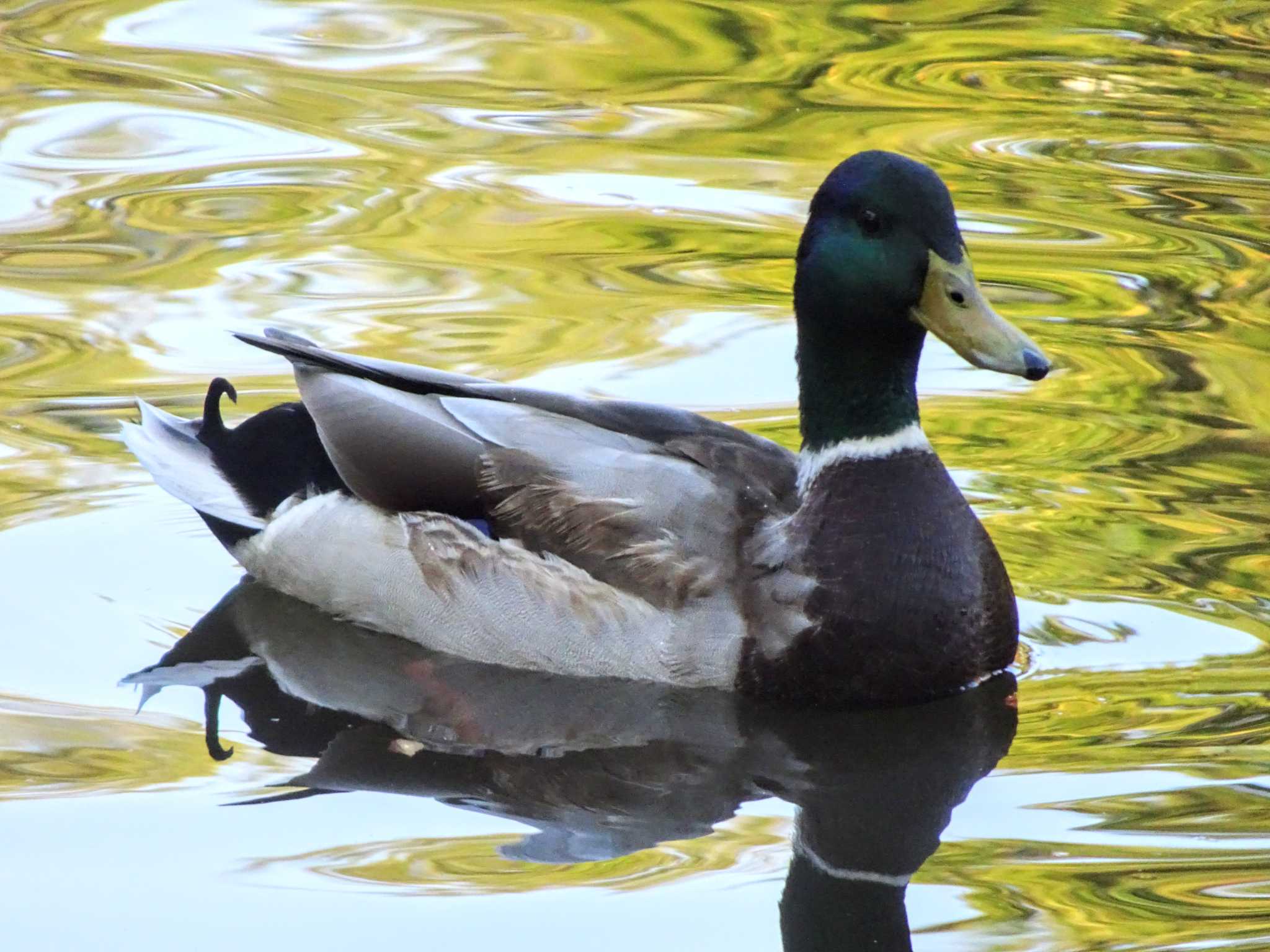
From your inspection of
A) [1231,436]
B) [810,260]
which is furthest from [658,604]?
[1231,436]

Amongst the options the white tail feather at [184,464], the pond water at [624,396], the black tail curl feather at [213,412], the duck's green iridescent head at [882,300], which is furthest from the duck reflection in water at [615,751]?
the duck's green iridescent head at [882,300]

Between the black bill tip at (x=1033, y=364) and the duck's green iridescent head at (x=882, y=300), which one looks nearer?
the black bill tip at (x=1033, y=364)

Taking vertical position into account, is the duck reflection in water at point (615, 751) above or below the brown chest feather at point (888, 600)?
below

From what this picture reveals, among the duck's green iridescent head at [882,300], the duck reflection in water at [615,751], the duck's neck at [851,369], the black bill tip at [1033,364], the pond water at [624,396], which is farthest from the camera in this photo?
the duck's neck at [851,369]

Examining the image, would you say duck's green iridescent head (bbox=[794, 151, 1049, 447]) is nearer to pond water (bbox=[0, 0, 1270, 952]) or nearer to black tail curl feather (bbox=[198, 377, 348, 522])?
pond water (bbox=[0, 0, 1270, 952])

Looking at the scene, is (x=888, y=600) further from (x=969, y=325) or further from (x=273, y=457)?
(x=273, y=457)

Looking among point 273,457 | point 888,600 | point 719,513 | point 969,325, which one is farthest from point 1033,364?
point 273,457

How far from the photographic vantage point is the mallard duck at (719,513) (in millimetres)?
5605

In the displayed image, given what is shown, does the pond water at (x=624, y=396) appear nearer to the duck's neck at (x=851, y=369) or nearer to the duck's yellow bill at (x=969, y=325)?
the duck's neck at (x=851, y=369)

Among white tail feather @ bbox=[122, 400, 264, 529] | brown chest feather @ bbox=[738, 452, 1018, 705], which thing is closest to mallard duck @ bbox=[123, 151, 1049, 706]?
brown chest feather @ bbox=[738, 452, 1018, 705]

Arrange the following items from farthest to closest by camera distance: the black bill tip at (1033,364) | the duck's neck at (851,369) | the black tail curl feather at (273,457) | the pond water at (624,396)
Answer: the black tail curl feather at (273,457) → the duck's neck at (851,369) → the black bill tip at (1033,364) → the pond water at (624,396)

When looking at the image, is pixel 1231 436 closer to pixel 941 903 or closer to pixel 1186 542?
pixel 1186 542

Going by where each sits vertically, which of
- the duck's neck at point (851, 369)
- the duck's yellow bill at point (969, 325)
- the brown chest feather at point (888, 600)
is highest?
the duck's yellow bill at point (969, 325)

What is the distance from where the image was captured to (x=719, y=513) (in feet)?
18.9
